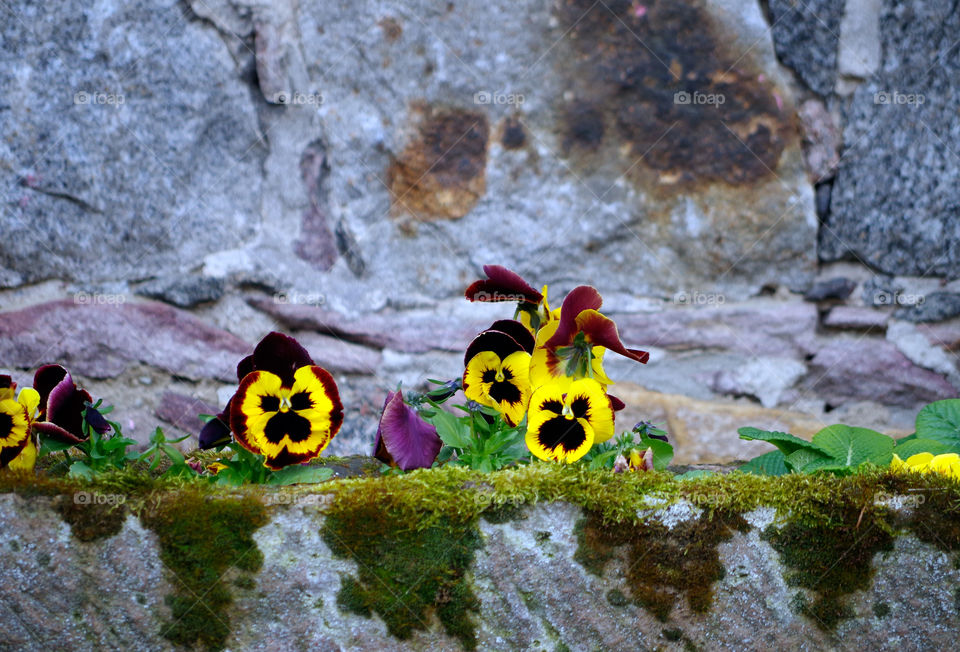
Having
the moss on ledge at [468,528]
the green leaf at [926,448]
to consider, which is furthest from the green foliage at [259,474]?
the green leaf at [926,448]

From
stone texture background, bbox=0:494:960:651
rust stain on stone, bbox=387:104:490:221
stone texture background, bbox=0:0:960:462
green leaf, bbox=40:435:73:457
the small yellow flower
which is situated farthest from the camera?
rust stain on stone, bbox=387:104:490:221

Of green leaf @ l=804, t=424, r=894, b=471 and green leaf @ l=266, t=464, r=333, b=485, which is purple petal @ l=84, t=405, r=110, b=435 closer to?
green leaf @ l=266, t=464, r=333, b=485

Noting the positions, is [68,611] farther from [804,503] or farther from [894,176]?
[894,176]

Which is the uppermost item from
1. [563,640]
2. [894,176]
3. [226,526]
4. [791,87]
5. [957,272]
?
[791,87]

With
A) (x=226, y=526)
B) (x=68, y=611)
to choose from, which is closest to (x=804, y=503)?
(x=226, y=526)

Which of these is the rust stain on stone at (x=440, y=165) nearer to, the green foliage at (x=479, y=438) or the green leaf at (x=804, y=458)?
the green foliage at (x=479, y=438)

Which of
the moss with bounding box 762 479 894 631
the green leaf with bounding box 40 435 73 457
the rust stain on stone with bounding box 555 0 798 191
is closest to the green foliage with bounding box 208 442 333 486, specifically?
the green leaf with bounding box 40 435 73 457
